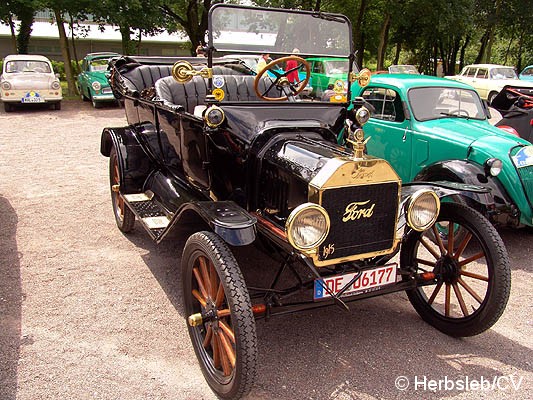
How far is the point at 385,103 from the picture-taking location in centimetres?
A: 599

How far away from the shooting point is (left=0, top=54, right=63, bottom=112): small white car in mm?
12797

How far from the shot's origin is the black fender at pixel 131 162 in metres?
4.66

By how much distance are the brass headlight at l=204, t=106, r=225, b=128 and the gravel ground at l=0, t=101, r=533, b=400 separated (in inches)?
56.3

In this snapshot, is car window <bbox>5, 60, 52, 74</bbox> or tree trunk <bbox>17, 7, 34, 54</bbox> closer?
car window <bbox>5, 60, 52, 74</bbox>

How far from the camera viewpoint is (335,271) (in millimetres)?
2938

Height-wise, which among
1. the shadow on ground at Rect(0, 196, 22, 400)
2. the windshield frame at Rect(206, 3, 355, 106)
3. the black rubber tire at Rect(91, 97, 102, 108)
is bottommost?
the shadow on ground at Rect(0, 196, 22, 400)

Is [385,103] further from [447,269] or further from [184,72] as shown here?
[184,72]

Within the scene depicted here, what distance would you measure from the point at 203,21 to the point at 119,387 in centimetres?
1951

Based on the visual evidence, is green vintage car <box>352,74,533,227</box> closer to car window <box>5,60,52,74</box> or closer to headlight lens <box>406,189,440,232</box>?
headlight lens <box>406,189,440,232</box>

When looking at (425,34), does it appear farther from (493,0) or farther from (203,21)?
(203,21)

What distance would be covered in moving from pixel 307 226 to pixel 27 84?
1282 cm

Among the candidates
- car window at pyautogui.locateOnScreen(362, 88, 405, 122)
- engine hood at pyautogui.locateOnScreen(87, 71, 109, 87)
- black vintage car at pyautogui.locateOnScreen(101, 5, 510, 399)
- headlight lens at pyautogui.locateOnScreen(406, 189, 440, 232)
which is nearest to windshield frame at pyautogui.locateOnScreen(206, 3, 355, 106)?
black vintage car at pyautogui.locateOnScreen(101, 5, 510, 399)

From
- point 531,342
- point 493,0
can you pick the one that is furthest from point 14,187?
point 493,0

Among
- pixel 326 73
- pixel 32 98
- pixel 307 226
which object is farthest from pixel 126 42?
pixel 307 226
